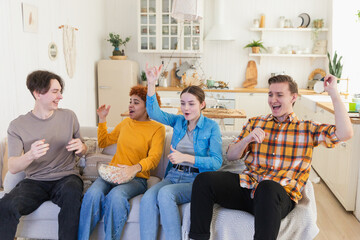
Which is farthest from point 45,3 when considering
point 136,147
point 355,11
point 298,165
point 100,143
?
point 355,11

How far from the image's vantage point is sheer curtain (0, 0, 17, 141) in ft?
10.5

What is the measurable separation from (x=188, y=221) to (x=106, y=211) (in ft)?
1.61

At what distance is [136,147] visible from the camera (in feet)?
8.08

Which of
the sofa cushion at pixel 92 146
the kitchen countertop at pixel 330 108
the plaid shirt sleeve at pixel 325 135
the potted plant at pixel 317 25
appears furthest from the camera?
the potted plant at pixel 317 25

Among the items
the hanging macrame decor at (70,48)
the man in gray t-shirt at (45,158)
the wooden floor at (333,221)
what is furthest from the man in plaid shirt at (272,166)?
the hanging macrame decor at (70,48)

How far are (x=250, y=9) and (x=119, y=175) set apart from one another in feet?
15.1

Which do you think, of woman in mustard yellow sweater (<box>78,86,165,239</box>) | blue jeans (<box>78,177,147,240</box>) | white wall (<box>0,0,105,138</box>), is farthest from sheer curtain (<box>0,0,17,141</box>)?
blue jeans (<box>78,177,147,240</box>)

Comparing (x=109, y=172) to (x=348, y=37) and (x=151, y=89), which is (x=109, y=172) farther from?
(x=348, y=37)

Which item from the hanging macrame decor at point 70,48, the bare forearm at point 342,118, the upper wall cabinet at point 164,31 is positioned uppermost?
the upper wall cabinet at point 164,31

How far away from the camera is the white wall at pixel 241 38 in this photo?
19.4 ft

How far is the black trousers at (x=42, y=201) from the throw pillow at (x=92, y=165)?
10.2 inches

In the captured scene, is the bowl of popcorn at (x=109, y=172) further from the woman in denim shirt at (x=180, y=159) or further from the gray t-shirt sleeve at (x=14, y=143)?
the gray t-shirt sleeve at (x=14, y=143)

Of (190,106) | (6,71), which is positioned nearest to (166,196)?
(190,106)

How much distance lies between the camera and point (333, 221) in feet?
9.79
